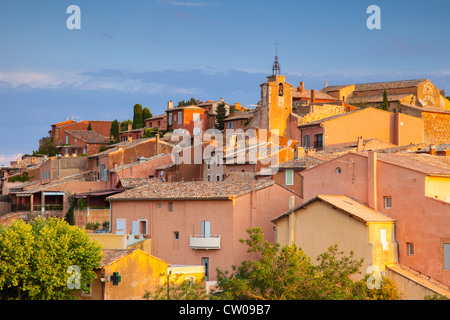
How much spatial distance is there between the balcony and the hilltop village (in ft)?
0.26

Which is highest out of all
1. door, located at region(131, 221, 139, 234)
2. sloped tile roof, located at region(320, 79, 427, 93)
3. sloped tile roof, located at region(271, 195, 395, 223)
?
sloped tile roof, located at region(320, 79, 427, 93)

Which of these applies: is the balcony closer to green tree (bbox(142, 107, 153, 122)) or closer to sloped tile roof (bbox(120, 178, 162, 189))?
sloped tile roof (bbox(120, 178, 162, 189))

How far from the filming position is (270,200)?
38969mm

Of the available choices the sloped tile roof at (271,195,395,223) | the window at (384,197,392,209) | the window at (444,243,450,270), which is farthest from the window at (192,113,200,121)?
the window at (444,243,450,270)

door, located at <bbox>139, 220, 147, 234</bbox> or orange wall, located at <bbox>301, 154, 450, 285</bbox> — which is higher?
orange wall, located at <bbox>301, 154, 450, 285</bbox>

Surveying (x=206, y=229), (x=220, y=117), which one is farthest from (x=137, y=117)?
(x=206, y=229)

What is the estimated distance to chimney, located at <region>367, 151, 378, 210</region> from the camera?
107ft

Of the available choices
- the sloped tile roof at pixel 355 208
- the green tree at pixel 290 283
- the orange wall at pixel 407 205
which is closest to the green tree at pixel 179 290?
the green tree at pixel 290 283

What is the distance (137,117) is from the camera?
296 ft

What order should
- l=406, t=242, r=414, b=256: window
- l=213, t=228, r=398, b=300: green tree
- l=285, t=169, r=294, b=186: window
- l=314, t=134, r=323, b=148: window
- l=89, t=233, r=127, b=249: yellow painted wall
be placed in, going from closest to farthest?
l=213, t=228, r=398, b=300: green tree, l=406, t=242, r=414, b=256: window, l=89, t=233, r=127, b=249: yellow painted wall, l=285, t=169, r=294, b=186: window, l=314, t=134, r=323, b=148: window

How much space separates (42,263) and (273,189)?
14395 millimetres

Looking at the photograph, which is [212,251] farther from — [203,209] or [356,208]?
[356,208]
